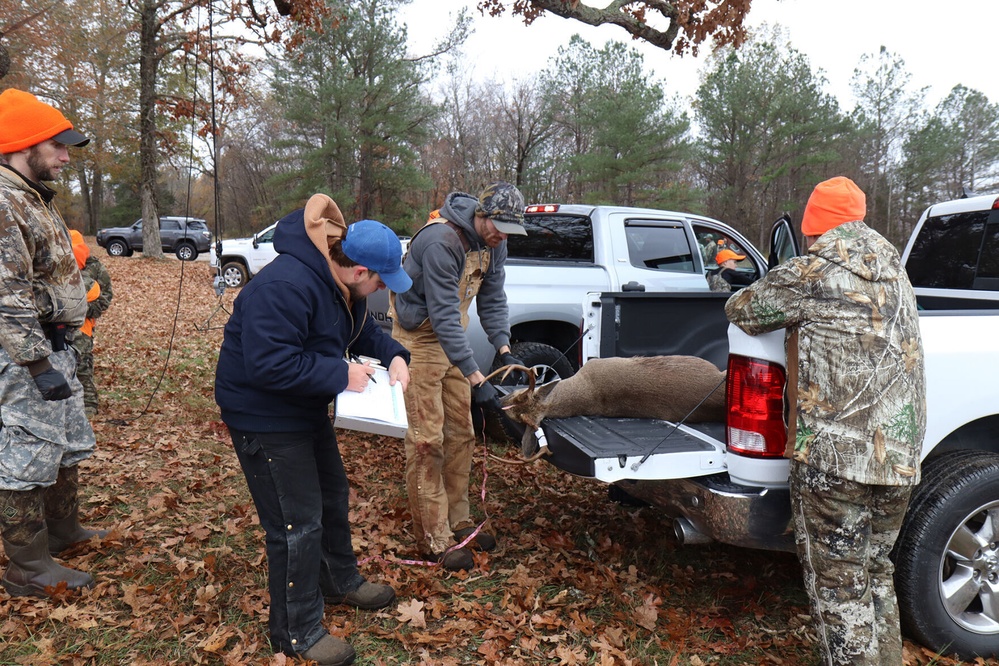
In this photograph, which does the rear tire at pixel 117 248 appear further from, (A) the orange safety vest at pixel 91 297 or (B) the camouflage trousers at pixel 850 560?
(B) the camouflage trousers at pixel 850 560

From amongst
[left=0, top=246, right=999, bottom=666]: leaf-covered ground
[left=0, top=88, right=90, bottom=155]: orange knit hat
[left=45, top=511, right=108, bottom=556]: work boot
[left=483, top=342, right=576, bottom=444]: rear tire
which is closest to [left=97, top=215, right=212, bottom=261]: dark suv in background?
[left=483, top=342, right=576, bottom=444]: rear tire

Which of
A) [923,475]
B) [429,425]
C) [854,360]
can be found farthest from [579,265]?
[854,360]

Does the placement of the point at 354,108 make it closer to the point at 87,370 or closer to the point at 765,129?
the point at 765,129

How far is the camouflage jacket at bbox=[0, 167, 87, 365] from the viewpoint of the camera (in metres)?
3.08

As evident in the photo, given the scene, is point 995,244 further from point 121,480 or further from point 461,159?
point 461,159

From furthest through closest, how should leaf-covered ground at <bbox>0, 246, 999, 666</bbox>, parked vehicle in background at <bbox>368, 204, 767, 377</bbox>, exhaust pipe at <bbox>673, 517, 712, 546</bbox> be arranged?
parked vehicle in background at <bbox>368, 204, 767, 377</bbox> < leaf-covered ground at <bbox>0, 246, 999, 666</bbox> < exhaust pipe at <bbox>673, 517, 712, 546</bbox>

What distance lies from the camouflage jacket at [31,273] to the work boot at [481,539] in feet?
7.92

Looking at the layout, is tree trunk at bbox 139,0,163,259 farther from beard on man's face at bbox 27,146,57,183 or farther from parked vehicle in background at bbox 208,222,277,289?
beard on man's face at bbox 27,146,57,183

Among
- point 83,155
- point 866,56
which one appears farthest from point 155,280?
point 866,56

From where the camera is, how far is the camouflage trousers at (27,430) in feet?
10.7

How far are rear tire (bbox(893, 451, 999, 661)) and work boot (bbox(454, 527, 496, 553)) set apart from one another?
2.17 meters

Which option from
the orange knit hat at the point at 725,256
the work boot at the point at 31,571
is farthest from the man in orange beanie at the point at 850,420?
the orange knit hat at the point at 725,256

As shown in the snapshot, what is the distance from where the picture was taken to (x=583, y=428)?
3.68 meters

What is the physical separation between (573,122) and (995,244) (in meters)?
25.7
